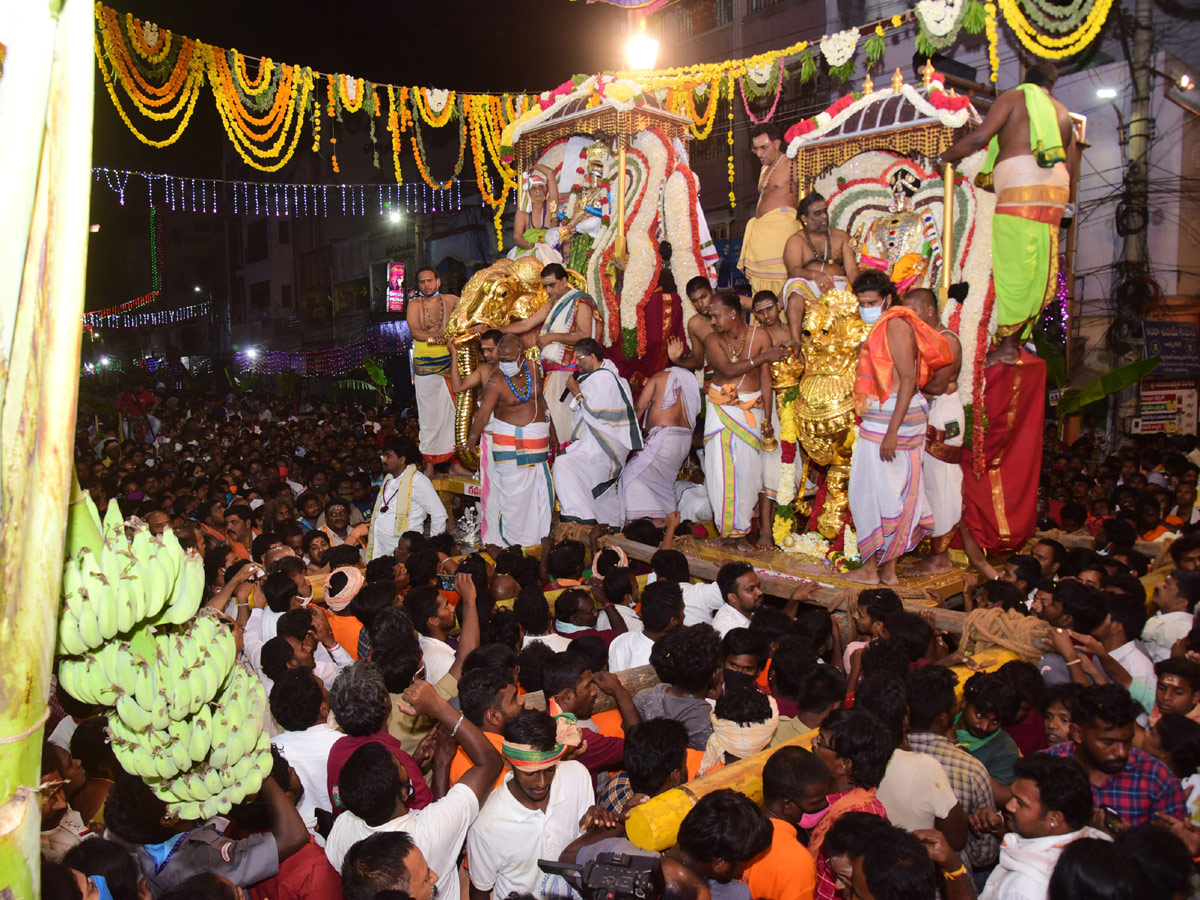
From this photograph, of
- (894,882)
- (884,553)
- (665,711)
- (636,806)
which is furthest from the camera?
(884,553)

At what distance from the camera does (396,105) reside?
12.7m

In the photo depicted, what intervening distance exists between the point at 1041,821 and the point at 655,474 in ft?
17.8

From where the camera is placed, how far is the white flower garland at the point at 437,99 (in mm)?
12812

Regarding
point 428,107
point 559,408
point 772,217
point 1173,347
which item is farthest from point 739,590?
point 1173,347

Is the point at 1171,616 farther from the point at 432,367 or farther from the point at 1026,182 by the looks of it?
the point at 432,367

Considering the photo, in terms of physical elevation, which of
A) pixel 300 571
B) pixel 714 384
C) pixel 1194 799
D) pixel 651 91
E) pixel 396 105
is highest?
pixel 396 105

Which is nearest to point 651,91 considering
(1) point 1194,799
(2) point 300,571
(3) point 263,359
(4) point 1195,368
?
(2) point 300,571

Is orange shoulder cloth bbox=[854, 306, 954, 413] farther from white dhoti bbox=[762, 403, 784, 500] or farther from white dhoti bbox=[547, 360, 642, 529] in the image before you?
white dhoti bbox=[547, 360, 642, 529]

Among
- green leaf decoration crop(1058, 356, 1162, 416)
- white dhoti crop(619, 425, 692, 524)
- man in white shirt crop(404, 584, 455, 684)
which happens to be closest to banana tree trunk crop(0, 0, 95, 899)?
man in white shirt crop(404, 584, 455, 684)

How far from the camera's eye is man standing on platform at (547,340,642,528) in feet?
24.9

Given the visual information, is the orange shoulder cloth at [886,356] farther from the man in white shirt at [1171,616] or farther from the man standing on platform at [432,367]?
the man standing on platform at [432,367]

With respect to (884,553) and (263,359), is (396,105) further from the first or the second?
(263,359)

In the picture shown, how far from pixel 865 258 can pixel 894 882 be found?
566cm

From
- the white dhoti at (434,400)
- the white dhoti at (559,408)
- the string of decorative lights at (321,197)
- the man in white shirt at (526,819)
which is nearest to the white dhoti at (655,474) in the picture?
the white dhoti at (559,408)
